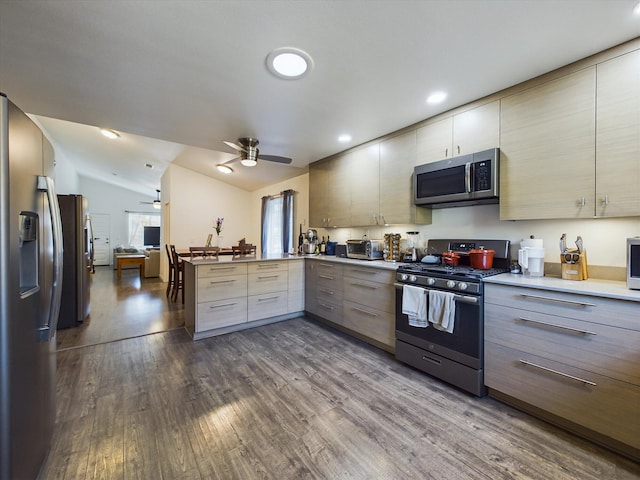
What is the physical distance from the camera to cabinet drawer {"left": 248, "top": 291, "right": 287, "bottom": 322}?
136 inches

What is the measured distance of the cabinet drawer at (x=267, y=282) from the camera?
3.45 m

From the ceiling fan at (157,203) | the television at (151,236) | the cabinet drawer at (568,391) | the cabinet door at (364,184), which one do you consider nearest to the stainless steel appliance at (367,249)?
the cabinet door at (364,184)

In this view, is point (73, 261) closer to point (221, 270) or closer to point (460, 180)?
point (221, 270)

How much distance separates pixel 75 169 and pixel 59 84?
354 inches

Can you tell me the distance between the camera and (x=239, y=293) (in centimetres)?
335

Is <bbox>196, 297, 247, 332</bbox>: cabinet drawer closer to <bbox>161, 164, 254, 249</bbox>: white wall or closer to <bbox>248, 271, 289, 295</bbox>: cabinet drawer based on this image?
<bbox>248, 271, 289, 295</bbox>: cabinet drawer

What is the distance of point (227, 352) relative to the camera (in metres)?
2.78

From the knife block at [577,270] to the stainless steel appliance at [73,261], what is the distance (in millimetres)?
5265

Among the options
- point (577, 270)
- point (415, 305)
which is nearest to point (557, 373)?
point (577, 270)

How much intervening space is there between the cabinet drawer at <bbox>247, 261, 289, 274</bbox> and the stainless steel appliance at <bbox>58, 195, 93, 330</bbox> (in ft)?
7.74

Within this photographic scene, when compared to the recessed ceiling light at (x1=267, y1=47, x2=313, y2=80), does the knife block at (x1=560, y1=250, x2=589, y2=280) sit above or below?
below

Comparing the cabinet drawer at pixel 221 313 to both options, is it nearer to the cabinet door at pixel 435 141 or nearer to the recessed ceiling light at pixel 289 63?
the recessed ceiling light at pixel 289 63

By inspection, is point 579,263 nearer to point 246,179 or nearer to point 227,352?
point 227,352

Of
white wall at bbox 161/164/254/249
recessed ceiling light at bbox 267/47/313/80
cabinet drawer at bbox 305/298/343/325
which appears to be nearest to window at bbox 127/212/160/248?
white wall at bbox 161/164/254/249
